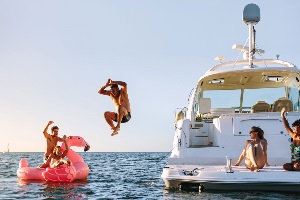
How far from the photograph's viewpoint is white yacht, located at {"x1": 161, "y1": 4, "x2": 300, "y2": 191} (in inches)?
391

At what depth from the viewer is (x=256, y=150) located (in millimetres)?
10406

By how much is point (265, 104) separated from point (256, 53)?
234cm

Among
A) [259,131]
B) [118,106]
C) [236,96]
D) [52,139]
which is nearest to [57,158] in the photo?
[52,139]

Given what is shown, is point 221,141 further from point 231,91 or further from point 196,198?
point 231,91

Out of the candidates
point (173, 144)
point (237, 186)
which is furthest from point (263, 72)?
point (237, 186)

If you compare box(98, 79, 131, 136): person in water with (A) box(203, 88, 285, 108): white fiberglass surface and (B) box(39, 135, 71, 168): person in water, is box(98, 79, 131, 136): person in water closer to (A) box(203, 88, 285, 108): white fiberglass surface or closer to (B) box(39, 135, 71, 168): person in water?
(A) box(203, 88, 285, 108): white fiberglass surface

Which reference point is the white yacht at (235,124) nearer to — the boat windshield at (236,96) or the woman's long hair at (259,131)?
the boat windshield at (236,96)

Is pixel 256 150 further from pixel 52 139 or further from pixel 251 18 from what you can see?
pixel 52 139

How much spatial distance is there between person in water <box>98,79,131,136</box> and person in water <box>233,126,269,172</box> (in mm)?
2855

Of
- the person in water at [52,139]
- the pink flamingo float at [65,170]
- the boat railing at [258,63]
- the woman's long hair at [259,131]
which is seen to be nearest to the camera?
the woman's long hair at [259,131]

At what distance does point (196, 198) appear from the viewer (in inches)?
388

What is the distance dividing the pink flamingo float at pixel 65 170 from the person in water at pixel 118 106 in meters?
5.66

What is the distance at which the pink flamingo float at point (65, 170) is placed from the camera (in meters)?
16.1

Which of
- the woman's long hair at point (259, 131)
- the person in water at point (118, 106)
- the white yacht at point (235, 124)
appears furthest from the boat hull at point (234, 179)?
the person in water at point (118, 106)
